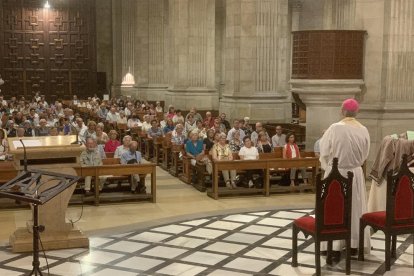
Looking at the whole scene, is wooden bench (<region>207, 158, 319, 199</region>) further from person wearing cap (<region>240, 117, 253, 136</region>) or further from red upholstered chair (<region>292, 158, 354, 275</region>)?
red upholstered chair (<region>292, 158, 354, 275</region>)

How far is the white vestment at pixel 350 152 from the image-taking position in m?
8.27

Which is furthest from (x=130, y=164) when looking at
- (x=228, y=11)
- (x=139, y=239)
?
(x=228, y=11)

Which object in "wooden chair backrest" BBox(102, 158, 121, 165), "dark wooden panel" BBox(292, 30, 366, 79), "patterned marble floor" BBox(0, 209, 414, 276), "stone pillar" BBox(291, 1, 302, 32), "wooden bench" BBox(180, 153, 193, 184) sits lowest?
"patterned marble floor" BBox(0, 209, 414, 276)

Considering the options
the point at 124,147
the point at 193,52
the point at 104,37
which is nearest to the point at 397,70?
the point at 124,147

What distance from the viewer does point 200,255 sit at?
893cm

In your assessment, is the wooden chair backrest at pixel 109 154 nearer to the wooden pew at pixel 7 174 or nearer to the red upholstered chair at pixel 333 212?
the wooden pew at pixel 7 174

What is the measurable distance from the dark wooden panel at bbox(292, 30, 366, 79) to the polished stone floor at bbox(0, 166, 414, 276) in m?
2.93

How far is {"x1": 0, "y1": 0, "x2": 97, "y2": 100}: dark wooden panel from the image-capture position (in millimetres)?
36969

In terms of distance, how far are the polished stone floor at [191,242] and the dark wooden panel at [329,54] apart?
2934mm

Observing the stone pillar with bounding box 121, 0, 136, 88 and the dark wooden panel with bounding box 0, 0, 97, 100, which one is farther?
the dark wooden panel with bounding box 0, 0, 97, 100

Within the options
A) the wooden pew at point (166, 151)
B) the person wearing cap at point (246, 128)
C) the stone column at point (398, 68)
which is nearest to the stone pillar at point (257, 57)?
the person wearing cap at point (246, 128)

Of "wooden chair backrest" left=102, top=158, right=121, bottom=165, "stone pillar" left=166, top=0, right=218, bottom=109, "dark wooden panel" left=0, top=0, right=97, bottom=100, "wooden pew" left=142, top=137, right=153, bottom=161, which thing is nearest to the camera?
"wooden chair backrest" left=102, top=158, right=121, bottom=165

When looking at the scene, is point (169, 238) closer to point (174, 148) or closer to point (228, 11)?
point (174, 148)

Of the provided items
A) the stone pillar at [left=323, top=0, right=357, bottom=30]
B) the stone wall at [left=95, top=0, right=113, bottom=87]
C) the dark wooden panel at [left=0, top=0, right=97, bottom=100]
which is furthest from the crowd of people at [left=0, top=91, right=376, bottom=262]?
the stone wall at [left=95, top=0, right=113, bottom=87]
